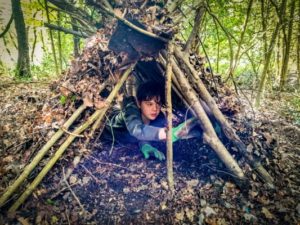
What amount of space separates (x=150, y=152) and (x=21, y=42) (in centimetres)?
676

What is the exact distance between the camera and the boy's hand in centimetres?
334

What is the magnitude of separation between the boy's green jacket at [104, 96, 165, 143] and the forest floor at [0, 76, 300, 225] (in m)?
0.30

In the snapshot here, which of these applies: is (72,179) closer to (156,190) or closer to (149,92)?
(156,190)

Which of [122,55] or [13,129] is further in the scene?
[13,129]

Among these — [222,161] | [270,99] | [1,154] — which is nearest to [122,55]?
[222,161]

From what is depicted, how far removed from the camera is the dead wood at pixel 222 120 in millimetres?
2824

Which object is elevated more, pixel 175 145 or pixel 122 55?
pixel 122 55

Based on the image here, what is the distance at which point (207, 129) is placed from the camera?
2.86 metres

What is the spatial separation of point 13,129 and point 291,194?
13.8 feet

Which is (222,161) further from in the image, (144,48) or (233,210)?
(144,48)

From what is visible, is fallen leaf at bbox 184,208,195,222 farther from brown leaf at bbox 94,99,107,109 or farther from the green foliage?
the green foliage

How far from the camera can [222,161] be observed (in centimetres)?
286

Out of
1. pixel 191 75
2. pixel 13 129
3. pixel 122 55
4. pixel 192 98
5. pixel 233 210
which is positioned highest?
pixel 122 55

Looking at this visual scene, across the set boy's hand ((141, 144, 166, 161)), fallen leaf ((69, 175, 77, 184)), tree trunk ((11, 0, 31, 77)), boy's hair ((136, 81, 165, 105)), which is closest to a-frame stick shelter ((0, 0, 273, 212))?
boy's hair ((136, 81, 165, 105))
